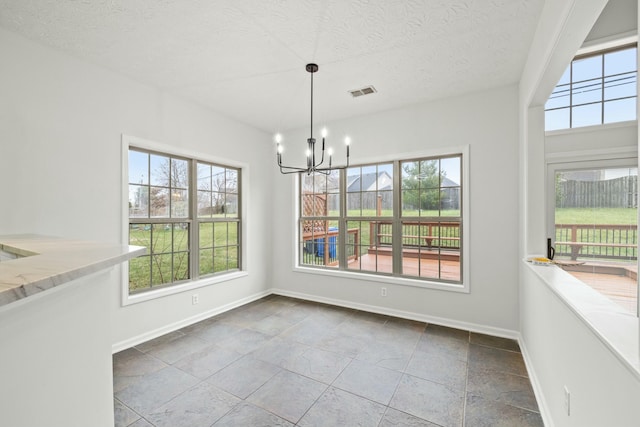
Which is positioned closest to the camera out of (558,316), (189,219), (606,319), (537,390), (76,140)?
(606,319)

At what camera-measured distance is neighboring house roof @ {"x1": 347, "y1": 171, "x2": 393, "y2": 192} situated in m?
4.08

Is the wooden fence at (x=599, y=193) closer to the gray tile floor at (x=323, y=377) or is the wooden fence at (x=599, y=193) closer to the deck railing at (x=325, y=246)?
the gray tile floor at (x=323, y=377)

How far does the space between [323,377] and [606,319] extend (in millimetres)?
1939

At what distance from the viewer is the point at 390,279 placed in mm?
3875

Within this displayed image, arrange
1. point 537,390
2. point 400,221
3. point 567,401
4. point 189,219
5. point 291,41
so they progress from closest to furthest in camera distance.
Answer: point 567,401
point 537,390
point 291,41
point 189,219
point 400,221

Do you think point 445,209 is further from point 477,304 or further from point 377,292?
point 377,292

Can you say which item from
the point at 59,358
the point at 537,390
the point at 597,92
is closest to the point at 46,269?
the point at 59,358

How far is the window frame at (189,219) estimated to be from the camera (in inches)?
116

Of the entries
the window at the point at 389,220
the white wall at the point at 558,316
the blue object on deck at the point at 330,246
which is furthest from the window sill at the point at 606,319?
the blue object on deck at the point at 330,246

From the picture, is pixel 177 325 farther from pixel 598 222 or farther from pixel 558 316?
pixel 598 222

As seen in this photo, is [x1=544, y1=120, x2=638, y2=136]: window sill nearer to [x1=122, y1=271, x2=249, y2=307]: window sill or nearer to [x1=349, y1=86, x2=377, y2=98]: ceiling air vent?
[x1=349, y1=86, x2=377, y2=98]: ceiling air vent

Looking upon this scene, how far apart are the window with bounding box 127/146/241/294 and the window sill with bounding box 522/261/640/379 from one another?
3.71 metres

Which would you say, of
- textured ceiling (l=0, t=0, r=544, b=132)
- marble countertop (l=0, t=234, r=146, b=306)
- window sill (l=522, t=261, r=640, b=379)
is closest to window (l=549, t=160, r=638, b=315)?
textured ceiling (l=0, t=0, r=544, b=132)

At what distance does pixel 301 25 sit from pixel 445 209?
8.83 ft
